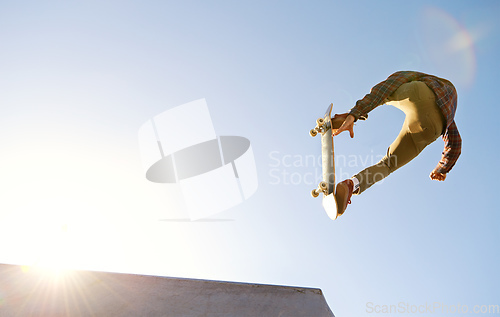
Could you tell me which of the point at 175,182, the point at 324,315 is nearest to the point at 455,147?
the point at 324,315

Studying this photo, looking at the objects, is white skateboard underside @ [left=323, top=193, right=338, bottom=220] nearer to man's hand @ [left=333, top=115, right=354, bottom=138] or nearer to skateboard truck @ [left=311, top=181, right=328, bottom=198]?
skateboard truck @ [left=311, top=181, right=328, bottom=198]

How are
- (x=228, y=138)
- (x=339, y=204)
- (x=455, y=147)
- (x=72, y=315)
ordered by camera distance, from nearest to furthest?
1. (x=72, y=315)
2. (x=339, y=204)
3. (x=455, y=147)
4. (x=228, y=138)

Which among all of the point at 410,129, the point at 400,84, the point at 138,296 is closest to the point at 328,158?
the point at 410,129

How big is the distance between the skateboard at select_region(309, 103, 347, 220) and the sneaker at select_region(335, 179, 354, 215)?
58mm

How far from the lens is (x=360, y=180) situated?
3.99 meters

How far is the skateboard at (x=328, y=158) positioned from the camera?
3.86m

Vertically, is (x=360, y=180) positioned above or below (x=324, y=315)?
above

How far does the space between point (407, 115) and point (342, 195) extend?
56.2 inches

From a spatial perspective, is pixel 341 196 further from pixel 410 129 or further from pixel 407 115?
pixel 407 115

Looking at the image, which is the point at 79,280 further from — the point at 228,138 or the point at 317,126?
the point at 228,138

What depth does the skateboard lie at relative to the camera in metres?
3.86

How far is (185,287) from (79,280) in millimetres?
1115

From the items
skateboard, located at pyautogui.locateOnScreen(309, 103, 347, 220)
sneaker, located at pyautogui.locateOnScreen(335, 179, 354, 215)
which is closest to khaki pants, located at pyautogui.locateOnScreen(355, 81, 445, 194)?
sneaker, located at pyautogui.locateOnScreen(335, 179, 354, 215)

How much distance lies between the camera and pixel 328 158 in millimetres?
3941
